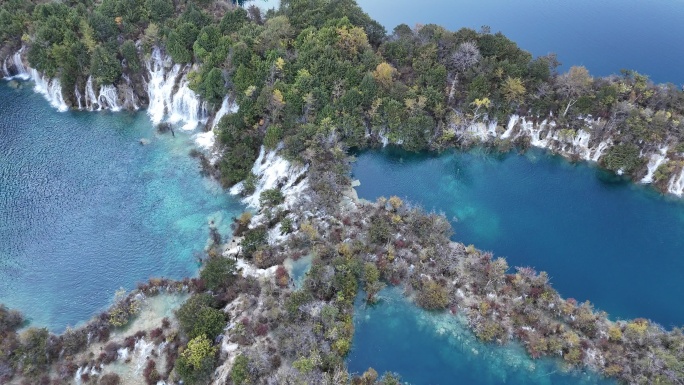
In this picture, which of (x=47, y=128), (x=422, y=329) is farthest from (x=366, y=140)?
(x=47, y=128)

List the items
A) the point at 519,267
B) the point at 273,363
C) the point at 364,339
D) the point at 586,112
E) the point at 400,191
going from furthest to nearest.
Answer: the point at 586,112, the point at 400,191, the point at 519,267, the point at 364,339, the point at 273,363

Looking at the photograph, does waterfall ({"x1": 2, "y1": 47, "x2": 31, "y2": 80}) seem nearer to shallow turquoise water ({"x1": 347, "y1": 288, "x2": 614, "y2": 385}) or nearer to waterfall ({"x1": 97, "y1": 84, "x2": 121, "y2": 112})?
waterfall ({"x1": 97, "y1": 84, "x2": 121, "y2": 112})

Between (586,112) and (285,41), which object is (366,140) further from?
(586,112)

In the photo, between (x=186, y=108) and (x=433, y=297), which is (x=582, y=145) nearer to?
(x=433, y=297)

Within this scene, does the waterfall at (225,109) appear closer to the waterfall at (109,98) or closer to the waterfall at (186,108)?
the waterfall at (186,108)

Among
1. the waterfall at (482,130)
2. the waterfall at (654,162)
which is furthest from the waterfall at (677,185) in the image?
the waterfall at (482,130)

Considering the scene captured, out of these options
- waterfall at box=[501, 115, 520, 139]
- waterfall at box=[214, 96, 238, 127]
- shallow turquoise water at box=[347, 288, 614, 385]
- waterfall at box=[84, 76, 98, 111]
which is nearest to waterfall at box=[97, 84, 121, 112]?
waterfall at box=[84, 76, 98, 111]

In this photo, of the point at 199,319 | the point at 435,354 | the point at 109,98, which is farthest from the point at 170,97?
the point at 435,354
